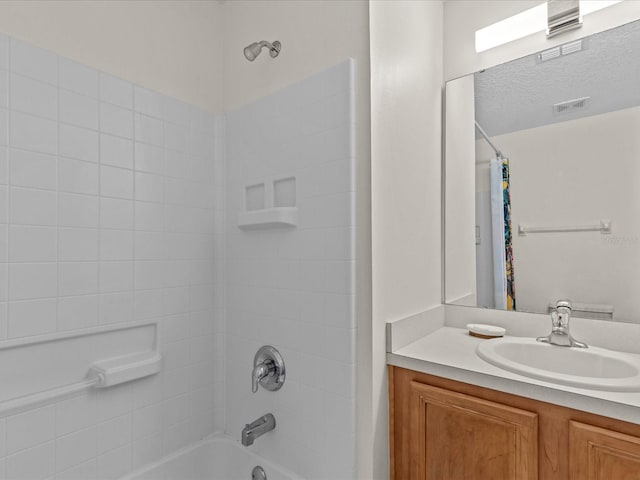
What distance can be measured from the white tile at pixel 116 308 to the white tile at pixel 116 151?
1.62 ft

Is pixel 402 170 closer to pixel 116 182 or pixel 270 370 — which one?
pixel 270 370

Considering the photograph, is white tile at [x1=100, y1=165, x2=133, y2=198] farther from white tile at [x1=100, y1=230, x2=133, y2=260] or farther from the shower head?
the shower head

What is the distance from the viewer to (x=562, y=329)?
1.22m

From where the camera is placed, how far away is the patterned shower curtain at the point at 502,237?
1488mm

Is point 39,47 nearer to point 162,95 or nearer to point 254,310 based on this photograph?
point 162,95

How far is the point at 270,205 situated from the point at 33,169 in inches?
31.1

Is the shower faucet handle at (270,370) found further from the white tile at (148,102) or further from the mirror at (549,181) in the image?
the white tile at (148,102)

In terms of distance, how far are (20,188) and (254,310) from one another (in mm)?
909

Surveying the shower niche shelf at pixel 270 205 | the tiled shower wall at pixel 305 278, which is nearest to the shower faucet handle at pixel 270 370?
the tiled shower wall at pixel 305 278

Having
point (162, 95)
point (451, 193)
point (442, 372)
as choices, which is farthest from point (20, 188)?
point (451, 193)

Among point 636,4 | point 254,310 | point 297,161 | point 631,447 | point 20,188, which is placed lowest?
point 631,447

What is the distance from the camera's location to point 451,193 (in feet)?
5.42

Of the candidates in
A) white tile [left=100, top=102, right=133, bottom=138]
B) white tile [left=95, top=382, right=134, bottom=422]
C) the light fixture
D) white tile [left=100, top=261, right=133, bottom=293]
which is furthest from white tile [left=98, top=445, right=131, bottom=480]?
the light fixture

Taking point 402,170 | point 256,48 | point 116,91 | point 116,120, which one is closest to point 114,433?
point 116,120
